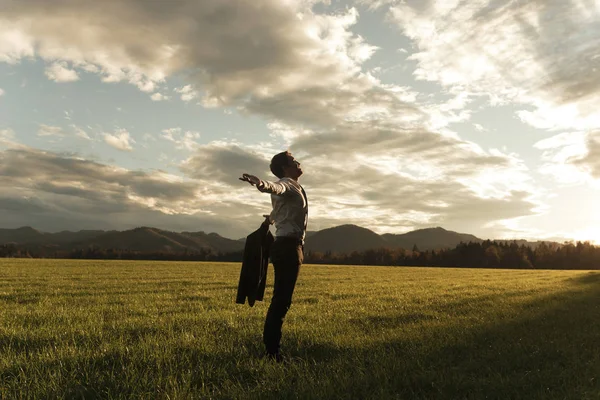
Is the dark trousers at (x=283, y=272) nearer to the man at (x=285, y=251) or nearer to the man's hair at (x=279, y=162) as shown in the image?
the man at (x=285, y=251)

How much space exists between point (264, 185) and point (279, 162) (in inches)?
52.5

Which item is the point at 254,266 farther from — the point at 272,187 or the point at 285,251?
the point at 272,187

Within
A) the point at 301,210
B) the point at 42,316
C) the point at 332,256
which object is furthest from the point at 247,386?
the point at 332,256

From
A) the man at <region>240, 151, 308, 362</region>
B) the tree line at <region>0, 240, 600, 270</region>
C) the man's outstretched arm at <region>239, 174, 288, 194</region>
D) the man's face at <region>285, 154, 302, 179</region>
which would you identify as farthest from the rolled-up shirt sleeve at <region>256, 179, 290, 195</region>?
the tree line at <region>0, 240, 600, 270</region>

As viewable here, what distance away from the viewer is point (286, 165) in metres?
6.18

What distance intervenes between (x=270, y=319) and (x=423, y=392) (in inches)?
86.0

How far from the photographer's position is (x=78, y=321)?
9.15m

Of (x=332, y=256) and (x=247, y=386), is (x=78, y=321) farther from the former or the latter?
(x=332, y=256)

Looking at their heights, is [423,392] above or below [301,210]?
below

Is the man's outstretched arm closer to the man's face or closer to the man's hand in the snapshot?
the man's hand

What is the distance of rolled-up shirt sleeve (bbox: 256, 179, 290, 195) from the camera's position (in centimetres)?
491

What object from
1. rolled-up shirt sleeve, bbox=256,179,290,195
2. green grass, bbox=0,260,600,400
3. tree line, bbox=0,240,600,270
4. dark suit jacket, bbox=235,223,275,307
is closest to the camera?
green grass, bbox=0,260,600,400

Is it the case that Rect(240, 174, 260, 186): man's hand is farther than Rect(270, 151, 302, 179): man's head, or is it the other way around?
Rect(270, 151, 302, 179): man's head

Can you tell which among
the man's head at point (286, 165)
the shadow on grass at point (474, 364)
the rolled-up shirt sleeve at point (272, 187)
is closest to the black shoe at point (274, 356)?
the shadow on grass at point (474, 364)
